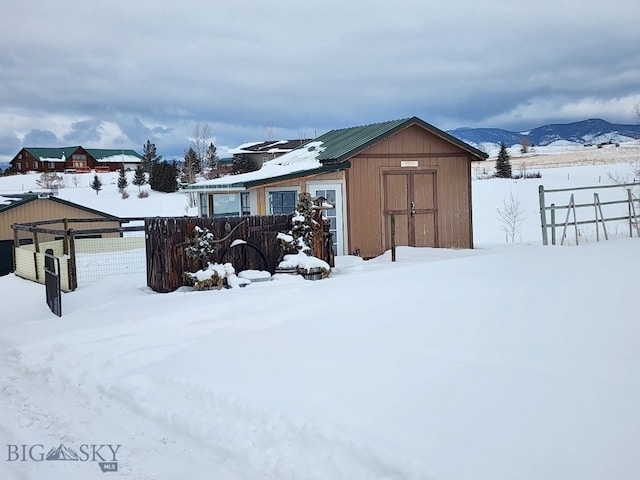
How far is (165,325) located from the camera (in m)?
7.89

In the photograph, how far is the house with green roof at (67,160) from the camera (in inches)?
2931

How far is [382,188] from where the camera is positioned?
15.8 metres

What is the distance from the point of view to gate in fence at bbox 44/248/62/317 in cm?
942

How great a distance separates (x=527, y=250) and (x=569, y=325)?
5801mm

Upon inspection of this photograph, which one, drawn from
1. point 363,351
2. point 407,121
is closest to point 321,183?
point 407,121

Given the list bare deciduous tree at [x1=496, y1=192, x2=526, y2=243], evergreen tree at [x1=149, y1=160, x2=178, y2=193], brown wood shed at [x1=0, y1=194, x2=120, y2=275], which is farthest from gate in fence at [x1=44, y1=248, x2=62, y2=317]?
evergreen tree at [x1=149, y1=160, x2=178, y2=193]

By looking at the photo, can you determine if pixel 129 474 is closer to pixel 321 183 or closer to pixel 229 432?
pixel 229 432

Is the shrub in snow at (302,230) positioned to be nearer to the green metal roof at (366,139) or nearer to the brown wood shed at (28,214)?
the green metal roof at (366,139)

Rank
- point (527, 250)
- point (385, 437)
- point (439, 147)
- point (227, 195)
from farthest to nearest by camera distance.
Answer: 1. point (227, 195)
2. point (439, 147)
3. point (527, 250)
4. point (385, 437)

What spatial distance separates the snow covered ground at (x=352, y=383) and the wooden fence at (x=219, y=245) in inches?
81.3

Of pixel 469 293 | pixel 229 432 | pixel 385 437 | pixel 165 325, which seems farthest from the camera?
pixel 165 325

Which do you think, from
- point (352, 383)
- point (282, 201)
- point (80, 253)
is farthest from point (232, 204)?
point (352, 383)

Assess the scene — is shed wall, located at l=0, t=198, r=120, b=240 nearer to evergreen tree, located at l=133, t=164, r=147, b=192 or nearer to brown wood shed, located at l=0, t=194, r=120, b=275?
brown wood shed, located at l=0, t=194, r=120, b=275

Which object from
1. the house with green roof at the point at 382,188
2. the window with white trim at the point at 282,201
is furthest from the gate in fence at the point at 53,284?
the window with white trim at the point at 282,201
